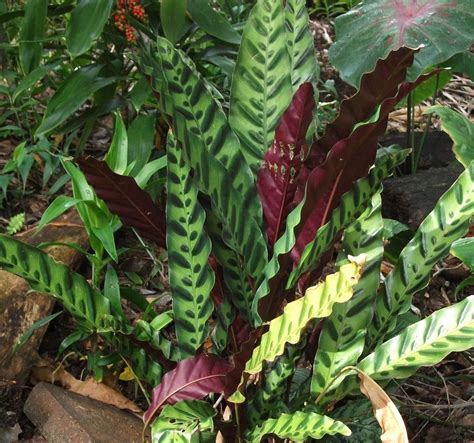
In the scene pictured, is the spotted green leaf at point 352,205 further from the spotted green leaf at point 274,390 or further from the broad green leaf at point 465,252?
the broad green leaf at point 465,252

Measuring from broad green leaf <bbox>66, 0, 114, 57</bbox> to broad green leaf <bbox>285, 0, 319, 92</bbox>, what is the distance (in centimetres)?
60

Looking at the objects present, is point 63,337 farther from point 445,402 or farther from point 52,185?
point 445,402

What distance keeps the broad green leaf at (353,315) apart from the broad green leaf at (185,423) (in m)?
0.18

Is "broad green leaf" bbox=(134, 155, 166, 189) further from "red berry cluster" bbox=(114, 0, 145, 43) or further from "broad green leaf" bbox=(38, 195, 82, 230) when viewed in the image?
"red berry cluster" bbox=(114, 0, 145, 43)

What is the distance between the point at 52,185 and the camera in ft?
7.86

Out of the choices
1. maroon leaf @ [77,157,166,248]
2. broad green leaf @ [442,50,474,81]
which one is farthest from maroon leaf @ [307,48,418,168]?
broad green leaf @ [442,50,474,81]

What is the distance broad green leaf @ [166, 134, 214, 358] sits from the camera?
4.29ft

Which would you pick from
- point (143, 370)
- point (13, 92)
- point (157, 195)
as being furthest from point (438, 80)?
point (143, 370)

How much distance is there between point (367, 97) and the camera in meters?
1.18

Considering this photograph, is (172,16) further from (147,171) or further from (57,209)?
(57,209)

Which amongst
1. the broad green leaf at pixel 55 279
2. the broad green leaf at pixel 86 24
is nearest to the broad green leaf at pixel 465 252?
the broad green leaf at pixel 55 279

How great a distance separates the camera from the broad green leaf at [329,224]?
1.18m

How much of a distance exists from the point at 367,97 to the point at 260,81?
279mm

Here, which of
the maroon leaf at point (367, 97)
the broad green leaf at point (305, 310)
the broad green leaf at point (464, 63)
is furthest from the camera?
the broad green leaf at point (464, 63)
